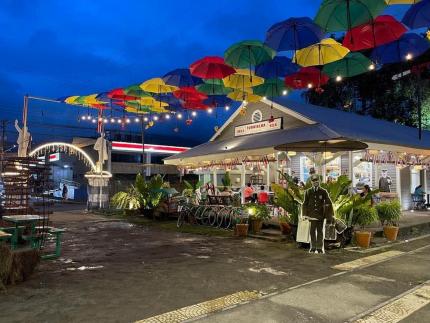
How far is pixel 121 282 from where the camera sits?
22.0ft

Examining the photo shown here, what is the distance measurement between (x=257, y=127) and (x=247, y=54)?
8037 millimetres

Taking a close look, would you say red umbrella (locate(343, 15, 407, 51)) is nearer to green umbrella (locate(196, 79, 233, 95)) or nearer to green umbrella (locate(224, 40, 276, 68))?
green umbrella (locate(224, 40, 276, 68))

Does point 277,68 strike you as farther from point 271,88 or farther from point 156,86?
point 156,86

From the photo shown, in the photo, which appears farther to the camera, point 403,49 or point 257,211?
point 257,211

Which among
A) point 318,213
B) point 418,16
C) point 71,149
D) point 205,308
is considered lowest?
point 205,308

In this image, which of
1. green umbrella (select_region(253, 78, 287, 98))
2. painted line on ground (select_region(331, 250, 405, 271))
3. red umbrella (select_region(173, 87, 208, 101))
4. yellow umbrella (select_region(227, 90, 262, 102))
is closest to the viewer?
painted line on ground (select_region(331, 250, 405, 271))

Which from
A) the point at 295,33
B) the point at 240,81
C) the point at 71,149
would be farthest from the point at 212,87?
the point at 71,149

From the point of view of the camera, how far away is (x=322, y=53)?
11953 mm

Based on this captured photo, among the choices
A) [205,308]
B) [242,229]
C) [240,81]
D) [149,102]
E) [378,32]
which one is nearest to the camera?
[205,308]

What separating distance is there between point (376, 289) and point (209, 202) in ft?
31.1

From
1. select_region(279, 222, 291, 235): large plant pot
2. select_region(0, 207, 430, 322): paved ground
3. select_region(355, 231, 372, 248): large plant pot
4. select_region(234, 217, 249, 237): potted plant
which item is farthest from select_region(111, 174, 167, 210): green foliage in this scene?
select_region(355, 231, 372, 248): large plant pot

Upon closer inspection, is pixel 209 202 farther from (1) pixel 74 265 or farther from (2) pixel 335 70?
(1) pixel 74 265

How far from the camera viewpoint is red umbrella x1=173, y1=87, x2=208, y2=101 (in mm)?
16469

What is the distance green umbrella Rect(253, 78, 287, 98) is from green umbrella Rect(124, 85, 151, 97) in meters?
4.72
